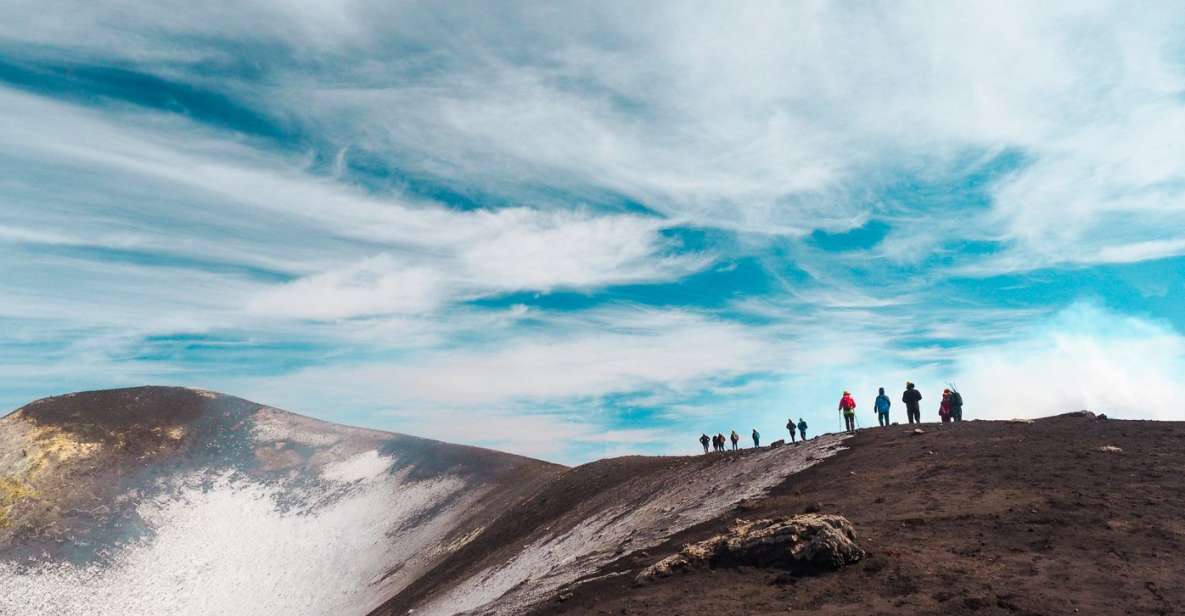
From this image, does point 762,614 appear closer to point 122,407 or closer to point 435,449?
point 435,449

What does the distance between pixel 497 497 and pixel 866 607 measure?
174ft

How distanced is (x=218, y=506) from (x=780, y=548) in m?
79.7

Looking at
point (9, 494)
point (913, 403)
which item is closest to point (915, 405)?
point (913, 403)

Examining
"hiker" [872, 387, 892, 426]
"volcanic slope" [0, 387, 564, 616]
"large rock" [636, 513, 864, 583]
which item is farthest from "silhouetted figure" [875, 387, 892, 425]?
"volcanic slope" [0, 387, 564, 616]

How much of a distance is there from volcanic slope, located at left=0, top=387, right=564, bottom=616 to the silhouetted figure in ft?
100

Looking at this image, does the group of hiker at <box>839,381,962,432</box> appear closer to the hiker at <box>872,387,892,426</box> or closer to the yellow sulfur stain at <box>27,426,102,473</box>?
the hiker at <box>872,387,892,426</box>

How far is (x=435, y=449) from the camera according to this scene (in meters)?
86.9

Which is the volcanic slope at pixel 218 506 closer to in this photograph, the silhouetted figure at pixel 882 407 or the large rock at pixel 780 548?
the silhouetted figure at pixel 882 407

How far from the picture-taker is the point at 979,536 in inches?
703

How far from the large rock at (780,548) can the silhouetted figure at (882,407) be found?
19153mm

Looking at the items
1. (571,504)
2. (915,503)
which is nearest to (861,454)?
(915,503)

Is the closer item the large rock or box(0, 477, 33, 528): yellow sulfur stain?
the large rock

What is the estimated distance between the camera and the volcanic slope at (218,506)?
62.4 meters

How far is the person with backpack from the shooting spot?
3528cm
